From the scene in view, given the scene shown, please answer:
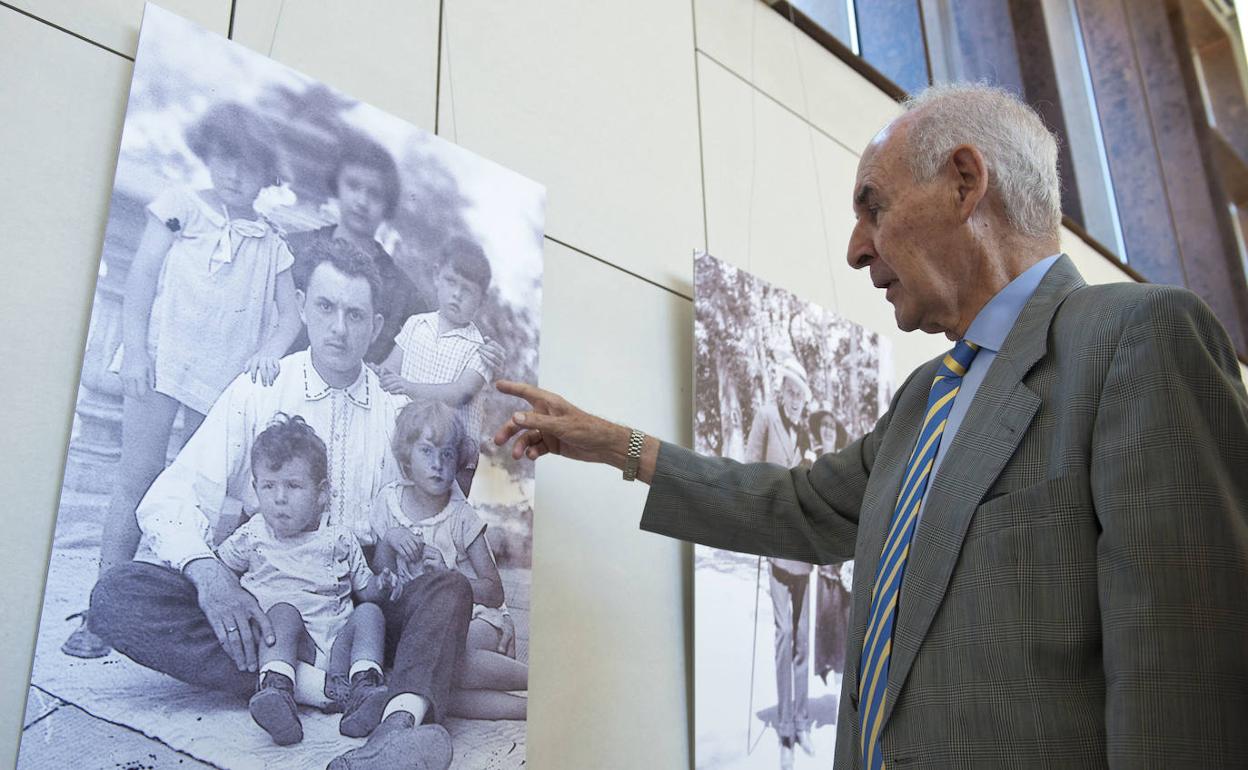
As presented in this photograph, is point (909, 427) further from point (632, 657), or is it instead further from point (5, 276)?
point (5, 276)

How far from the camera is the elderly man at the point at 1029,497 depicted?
135 cm

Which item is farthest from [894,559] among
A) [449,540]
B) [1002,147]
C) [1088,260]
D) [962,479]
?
[1088,260]

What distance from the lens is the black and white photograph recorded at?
275 cm

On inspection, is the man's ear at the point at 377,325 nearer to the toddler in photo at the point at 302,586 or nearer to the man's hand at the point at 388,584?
the toddler in photo at the point at 302,586

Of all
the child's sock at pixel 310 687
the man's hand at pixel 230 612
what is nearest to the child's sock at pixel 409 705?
the child's sock at pixel 310 687

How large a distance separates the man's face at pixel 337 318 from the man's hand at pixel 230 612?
433 mm

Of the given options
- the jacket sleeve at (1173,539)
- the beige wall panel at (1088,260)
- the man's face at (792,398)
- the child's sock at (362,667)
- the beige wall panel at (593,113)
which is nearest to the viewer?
the jacket sleeve at (1173,539)

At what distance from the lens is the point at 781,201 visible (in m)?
3.57

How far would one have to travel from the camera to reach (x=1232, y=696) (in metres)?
1.32

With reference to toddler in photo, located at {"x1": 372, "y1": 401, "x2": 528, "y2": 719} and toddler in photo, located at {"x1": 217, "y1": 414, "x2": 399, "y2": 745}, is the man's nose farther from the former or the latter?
toddler in photo, located at {"x1": 217, "y1": 414, "x2": 399, "y2": 745}

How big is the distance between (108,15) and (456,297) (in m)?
0.84

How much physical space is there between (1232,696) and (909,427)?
0.78 meters

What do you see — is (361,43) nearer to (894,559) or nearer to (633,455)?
(633,455)

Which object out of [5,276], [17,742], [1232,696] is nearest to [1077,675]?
[1232,696]
